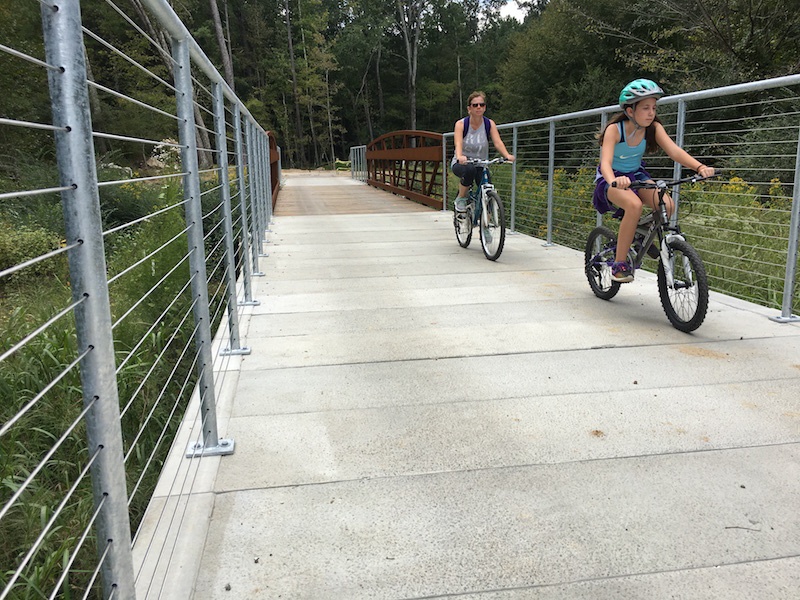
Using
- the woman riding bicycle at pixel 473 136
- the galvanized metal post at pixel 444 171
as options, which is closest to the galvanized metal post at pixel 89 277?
the woman riding bicycle at pixel 473 136

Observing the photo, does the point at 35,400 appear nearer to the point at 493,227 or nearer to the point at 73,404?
the point at 73,404

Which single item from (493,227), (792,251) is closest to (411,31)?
(493,227)

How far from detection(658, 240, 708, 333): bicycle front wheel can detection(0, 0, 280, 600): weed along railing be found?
2.44 meters

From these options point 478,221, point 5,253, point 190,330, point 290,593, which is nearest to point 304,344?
point 190,330

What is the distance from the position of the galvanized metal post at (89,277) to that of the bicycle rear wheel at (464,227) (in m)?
5.94

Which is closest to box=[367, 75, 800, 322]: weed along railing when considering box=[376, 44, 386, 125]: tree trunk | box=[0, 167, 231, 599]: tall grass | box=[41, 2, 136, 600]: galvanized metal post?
box=[41, 2, 136, 600]: galvanized metal post

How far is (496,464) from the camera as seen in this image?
2.44 metres

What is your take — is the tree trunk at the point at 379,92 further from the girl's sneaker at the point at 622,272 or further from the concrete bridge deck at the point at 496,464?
the concrete bridge deck at the point at 496,464

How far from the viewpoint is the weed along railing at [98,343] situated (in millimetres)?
1179

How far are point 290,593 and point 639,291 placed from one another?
401cm

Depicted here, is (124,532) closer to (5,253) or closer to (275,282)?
(275,282)

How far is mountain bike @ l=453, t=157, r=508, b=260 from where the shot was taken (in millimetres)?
6246

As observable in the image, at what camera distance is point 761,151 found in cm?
943

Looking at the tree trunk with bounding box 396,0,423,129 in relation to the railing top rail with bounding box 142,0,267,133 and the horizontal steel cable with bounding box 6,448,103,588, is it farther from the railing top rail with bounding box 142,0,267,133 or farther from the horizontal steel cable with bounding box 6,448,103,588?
the horizontal steel cable with bounding box 6,448,103,588
